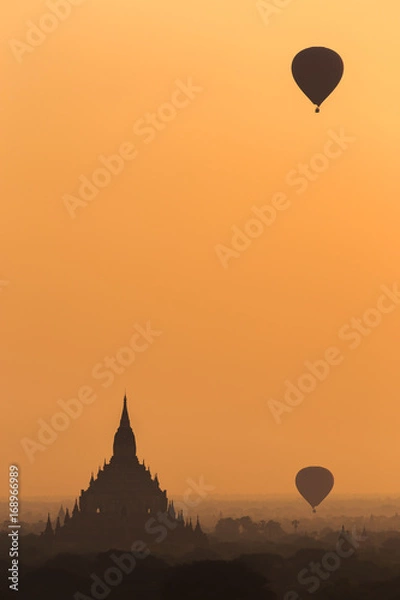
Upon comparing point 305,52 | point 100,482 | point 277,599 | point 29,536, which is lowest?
point 277,599

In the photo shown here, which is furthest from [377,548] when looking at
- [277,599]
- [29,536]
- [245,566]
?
[29,536]

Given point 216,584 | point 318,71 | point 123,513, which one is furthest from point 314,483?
point 123,513

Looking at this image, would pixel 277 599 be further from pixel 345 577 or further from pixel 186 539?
pixel 186 539

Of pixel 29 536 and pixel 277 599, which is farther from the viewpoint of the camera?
pixel 29 536

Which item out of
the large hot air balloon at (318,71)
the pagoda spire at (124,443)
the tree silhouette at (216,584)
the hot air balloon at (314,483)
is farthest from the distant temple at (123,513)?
the large hot air balloon at (318,71)

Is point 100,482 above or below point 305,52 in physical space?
below

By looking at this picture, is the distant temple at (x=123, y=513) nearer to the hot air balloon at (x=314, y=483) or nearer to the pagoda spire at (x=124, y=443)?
the pagoda spire at (x=124, y=443)
